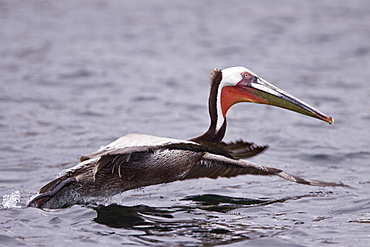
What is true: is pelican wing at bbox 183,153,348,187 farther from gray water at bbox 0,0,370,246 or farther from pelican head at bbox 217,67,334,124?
pelican head at bbox 217,67,334,124

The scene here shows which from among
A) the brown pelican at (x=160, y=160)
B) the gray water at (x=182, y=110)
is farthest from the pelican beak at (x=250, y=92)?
the gray water at (x=182, y=110)

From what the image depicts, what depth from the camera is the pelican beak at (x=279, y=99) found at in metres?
6.45

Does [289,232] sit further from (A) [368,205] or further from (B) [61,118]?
(B) [61,118]

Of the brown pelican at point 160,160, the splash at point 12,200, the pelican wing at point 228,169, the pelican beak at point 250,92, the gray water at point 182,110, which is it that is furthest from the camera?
the pelican wing at point 228,169

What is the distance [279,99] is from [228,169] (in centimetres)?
117

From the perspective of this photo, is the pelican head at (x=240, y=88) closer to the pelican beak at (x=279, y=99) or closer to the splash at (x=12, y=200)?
the pelican beak at (x=279, y=99)

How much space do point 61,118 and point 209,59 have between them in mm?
4498

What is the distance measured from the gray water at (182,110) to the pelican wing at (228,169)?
20 cm

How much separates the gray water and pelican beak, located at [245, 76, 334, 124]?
100 cm

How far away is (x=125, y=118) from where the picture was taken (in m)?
10.4

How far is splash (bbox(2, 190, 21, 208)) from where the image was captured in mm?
6430

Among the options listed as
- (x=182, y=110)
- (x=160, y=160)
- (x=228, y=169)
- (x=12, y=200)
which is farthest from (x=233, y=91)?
(x=182, y=110)

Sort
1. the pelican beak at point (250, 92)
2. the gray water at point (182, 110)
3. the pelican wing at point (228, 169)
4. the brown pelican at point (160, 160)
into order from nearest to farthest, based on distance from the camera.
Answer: the gray water at point (182, 110)
the brown pelican at point (160, 160)
the pelican beak at point (250, 92)
the pelican wing at point (228, 169)

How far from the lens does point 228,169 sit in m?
7.34
